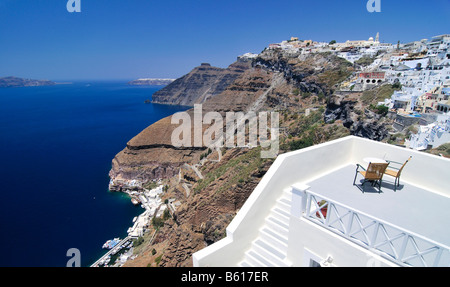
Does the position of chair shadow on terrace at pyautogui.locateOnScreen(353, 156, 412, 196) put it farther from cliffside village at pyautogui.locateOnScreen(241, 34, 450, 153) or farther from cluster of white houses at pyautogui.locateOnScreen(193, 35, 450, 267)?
cliffside village at pyautogui.locateOnScreen(241, 34, 450, 153)

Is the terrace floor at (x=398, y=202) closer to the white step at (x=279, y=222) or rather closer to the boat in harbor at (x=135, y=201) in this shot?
the white step at (x=279, y=222)

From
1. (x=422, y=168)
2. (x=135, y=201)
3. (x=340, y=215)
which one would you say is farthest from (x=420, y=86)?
(x=135, y=201)

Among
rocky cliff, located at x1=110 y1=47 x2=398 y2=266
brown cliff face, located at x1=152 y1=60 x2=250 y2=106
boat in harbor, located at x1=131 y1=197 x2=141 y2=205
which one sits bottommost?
boat in harbor, located at x1=131 y1=197 x2=141 y2=205

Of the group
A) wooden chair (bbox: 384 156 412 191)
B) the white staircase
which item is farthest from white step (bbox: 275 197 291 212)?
wooden chair (bbox: 384 156 412 191)

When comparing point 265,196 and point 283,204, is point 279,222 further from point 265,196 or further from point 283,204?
point 265,196
